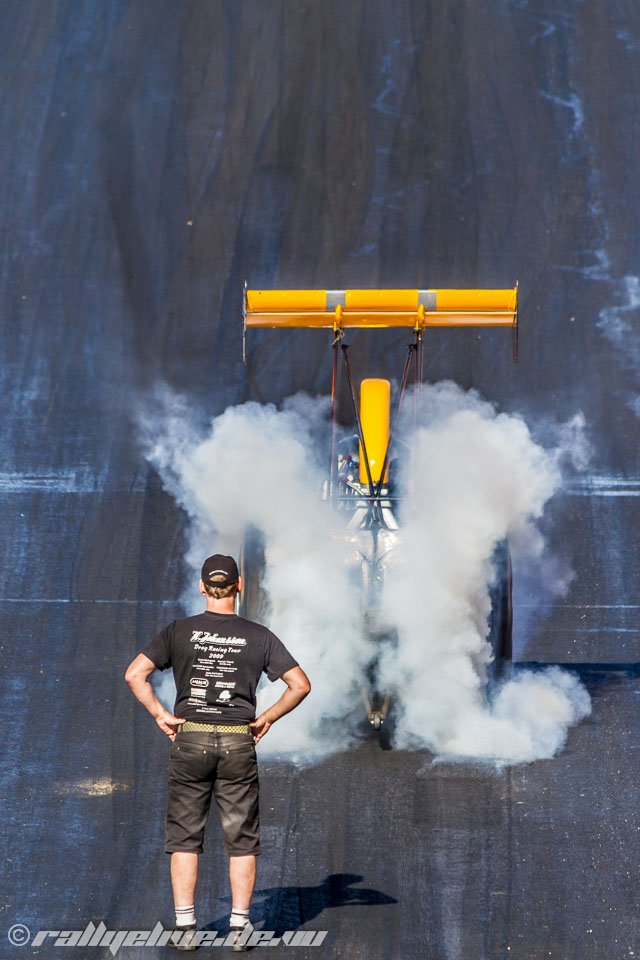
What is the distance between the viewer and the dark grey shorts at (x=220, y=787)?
6.36 metres

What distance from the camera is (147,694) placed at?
21.0 feet

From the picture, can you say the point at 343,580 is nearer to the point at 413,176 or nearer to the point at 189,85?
the point at 413,176

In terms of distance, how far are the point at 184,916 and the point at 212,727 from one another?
835mm

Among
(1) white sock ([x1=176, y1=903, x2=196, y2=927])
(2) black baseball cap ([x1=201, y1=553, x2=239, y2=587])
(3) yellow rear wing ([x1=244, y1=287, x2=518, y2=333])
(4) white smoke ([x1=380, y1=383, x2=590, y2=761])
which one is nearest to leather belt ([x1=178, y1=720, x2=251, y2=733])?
(2) black baseball cap ([x1=201, y1=553, x2=239, y2=587])

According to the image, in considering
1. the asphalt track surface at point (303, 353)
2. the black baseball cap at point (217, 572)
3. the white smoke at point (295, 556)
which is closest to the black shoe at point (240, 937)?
the asphalt track surface at point (303, 353)

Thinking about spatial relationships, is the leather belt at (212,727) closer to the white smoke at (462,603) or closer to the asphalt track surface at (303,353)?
the asphalt track surface at (303,353)

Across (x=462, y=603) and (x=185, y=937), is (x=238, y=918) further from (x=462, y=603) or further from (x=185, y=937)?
(x=462, y=603)

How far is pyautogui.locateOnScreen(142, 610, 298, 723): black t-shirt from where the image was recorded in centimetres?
642

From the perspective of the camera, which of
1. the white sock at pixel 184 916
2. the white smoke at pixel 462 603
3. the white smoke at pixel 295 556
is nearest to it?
the white sock at pixel 184 916

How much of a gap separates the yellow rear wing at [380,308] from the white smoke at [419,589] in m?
0.84

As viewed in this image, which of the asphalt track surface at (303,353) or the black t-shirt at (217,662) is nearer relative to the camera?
the black t-shirt at (217,662)

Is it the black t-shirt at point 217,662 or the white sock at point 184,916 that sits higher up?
the black t-shirt at point 217,662

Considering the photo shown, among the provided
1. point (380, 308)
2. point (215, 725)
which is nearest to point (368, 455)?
point (380, 308)

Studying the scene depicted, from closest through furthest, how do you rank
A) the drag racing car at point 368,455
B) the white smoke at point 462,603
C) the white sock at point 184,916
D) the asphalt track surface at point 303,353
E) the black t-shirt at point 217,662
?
the white sock at point 184,916, the black t-shirt at point 217,662, the asphalt track surface at point 303,353, the white smoke at point 462,603, the drag racing car at point 368,455
